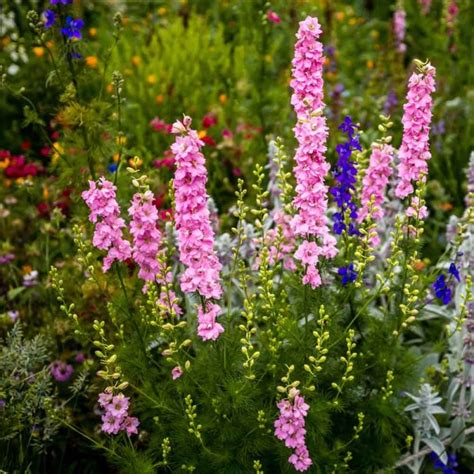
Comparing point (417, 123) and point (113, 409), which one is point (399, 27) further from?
point (113, 409)

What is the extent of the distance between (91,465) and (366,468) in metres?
1.28

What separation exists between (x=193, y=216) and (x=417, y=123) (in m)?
0.89

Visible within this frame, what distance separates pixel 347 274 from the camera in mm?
2709

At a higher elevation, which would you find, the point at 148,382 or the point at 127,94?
the point at 127,94

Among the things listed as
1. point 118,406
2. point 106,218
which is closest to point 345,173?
point 106,218

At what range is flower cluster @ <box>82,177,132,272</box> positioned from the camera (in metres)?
2.21

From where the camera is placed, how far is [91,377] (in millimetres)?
3473

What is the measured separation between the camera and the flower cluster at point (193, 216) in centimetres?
206

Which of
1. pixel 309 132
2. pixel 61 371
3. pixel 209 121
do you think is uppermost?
pixel 309 132

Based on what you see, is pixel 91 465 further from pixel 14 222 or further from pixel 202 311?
pixel 14 222

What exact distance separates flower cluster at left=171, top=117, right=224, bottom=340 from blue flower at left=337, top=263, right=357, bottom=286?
659mm

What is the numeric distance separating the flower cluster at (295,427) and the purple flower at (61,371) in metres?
1.39

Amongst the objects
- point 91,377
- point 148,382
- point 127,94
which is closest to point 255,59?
point 127,94

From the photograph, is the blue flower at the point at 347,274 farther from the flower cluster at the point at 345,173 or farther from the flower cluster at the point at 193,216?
the flower cluster at the point at 193,216
